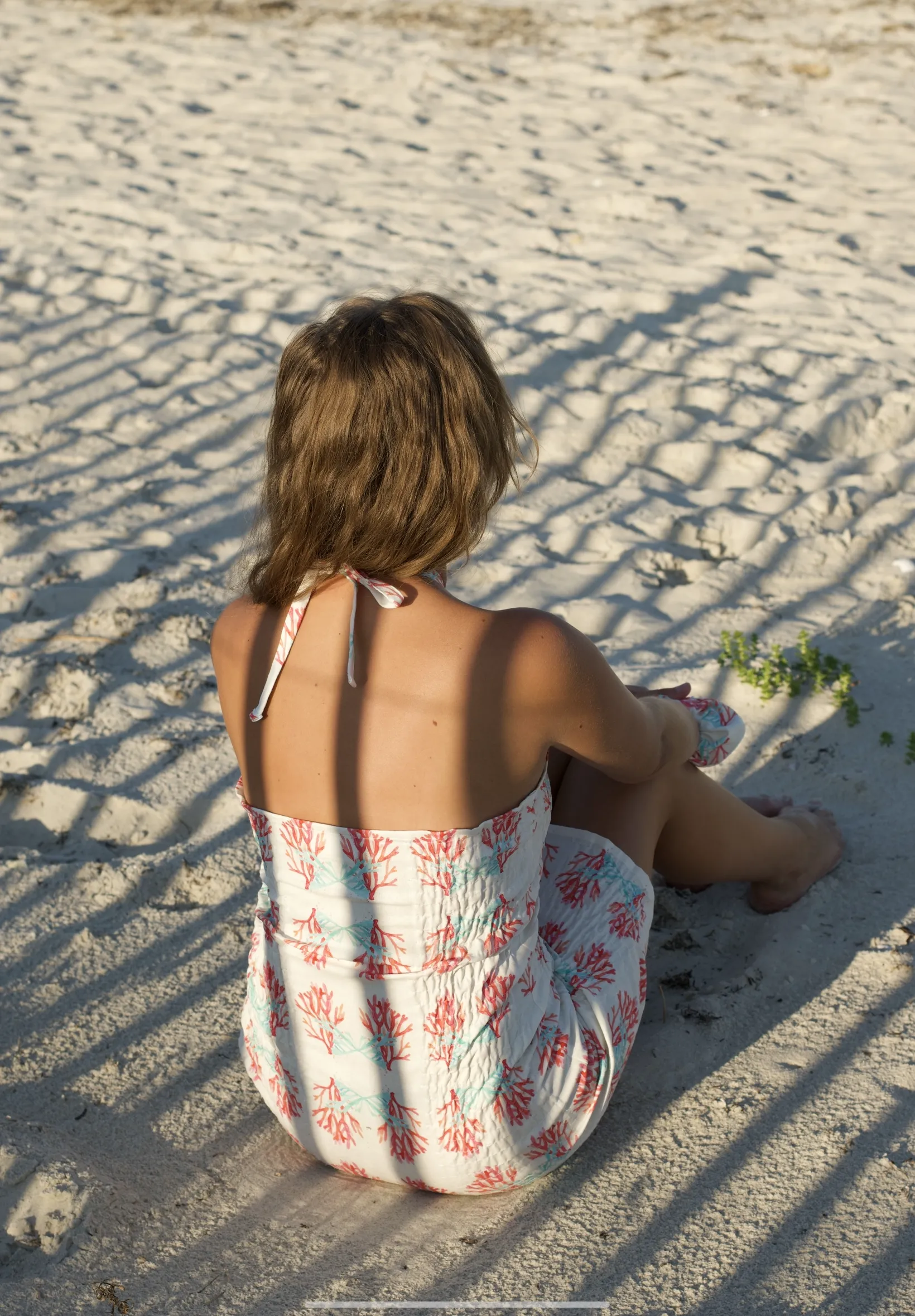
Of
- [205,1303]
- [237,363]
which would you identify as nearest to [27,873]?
[205,1303]

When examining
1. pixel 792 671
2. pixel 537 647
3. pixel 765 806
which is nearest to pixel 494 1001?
pixel 537 647

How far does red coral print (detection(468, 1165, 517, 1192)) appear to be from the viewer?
2014mm

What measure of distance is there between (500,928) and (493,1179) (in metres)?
0.41

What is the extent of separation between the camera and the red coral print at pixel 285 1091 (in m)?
2.11

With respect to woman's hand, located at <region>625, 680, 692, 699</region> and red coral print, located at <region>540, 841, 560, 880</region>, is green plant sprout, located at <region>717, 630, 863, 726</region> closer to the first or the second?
woman's hand, located at <region>625, 680, 692, 699</region>

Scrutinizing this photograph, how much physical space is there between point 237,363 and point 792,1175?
156 inches

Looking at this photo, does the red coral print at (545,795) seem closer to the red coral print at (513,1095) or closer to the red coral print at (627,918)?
the red coral print at (627,918)

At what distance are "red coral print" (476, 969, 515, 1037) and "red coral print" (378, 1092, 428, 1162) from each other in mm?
188

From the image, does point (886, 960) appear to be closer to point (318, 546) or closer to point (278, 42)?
point (318, 546)

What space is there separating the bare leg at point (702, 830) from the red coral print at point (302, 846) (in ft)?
1.85

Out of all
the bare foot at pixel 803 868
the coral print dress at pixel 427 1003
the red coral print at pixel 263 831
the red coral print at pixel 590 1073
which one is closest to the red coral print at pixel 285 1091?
the coral print dress at pixel 427 1003

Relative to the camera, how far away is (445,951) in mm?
1944

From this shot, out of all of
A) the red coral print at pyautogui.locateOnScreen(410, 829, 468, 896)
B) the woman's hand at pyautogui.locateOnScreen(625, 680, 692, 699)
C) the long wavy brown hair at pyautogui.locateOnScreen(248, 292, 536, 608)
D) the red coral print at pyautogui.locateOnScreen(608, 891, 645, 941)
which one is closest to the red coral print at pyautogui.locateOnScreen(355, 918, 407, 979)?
the red coral print at pyautogui.locateOnScreen(410, 829, 468, 896)

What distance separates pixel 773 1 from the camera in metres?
9.28
